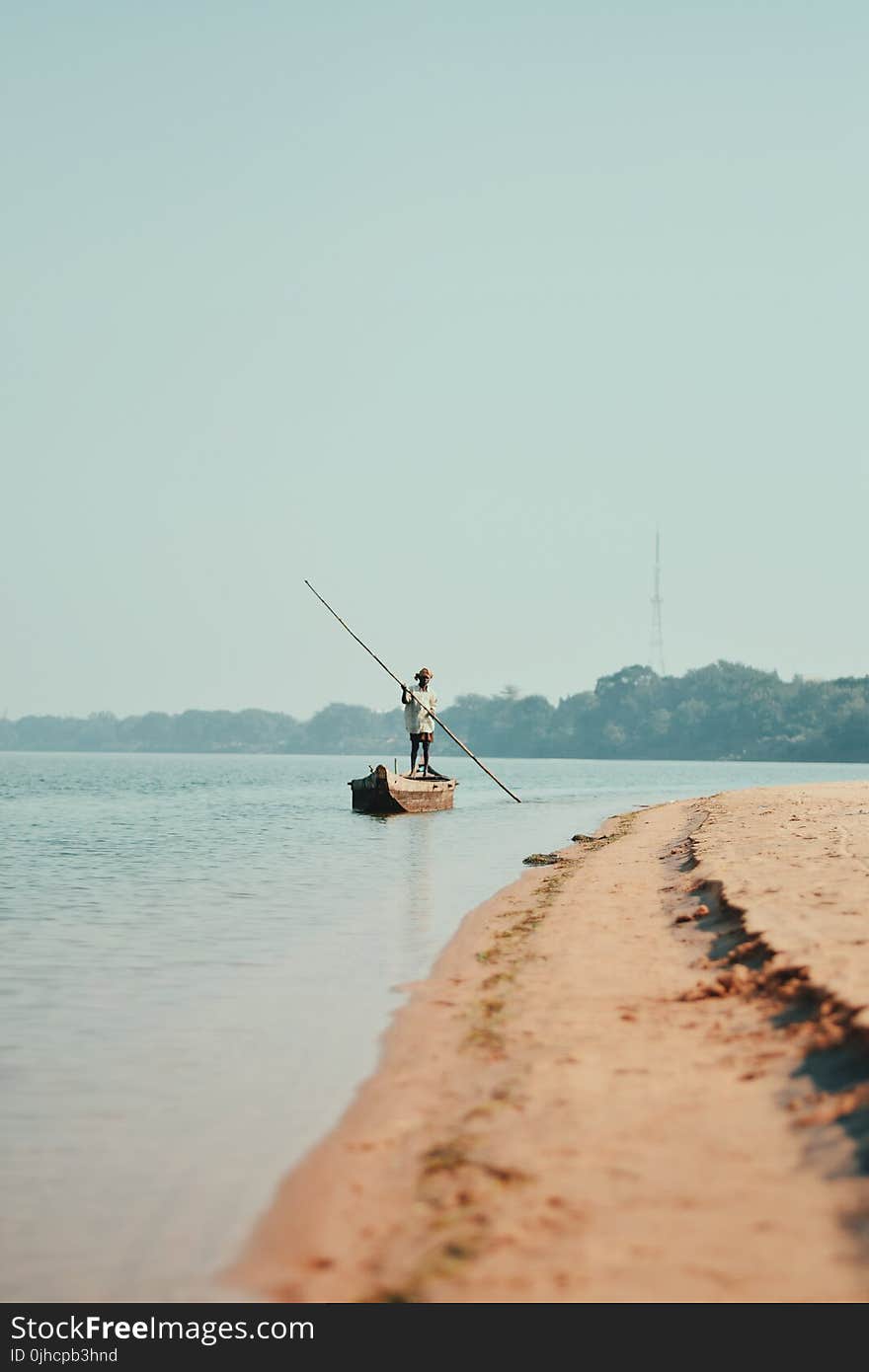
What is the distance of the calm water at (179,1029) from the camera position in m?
5.15

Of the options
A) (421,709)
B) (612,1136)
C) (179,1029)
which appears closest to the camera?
(612,1136)

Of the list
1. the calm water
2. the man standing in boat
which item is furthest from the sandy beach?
the man standing in boat

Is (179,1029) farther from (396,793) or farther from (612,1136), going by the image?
(396,793)

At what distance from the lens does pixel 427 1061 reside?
7535 millimetres

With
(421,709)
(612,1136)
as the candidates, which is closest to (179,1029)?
(612,1136)

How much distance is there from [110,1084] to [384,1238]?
3.02 m

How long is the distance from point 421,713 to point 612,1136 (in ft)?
96.1

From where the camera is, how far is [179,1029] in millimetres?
8719

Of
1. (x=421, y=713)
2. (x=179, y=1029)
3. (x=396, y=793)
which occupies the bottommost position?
(x=179, y=1029)

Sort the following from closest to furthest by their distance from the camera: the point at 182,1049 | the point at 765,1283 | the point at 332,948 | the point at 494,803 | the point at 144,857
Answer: the point at 765,1283 < the point at 182,1049 < the point at 332,948 < the point at 144,857 < the point at 494,803

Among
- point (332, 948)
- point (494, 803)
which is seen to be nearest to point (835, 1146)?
point (332, 948)

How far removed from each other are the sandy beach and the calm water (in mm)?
363
